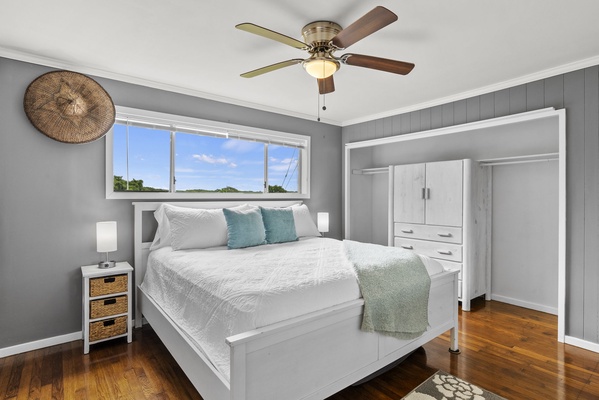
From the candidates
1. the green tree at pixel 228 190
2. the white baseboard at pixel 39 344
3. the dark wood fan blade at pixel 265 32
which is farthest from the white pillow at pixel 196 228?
the dark wood fan blade at pixel 265 32

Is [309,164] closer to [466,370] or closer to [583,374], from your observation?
[466,370]

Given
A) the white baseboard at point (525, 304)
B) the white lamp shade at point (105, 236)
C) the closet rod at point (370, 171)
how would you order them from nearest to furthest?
1. the white lamp shade at point (105, 236)
2. the white baseboard at point (525, 304)
3. the closet rod at point (370, 171)

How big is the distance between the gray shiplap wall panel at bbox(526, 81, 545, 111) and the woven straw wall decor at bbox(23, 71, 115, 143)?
4.15m

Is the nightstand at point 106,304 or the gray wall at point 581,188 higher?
the gray wall at point 581,188

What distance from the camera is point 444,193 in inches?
155

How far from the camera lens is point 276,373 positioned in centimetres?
160

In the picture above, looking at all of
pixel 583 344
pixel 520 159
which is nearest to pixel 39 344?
pixel 583 344

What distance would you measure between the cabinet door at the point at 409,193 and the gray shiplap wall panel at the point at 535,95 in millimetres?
1285

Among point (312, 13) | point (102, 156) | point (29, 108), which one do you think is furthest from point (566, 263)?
point (29, 108)

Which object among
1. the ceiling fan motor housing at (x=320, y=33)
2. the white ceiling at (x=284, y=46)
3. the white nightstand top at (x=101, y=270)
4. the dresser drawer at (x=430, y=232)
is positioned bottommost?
the white nightstand top at (x=101, y=270)

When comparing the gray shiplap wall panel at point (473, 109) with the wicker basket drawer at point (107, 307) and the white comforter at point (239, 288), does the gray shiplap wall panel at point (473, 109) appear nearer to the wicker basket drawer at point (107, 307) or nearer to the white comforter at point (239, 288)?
the white comforter at point (239, 288)

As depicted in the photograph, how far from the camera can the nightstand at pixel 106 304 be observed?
2697 mm

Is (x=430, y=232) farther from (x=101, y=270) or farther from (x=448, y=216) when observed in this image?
(x=101, y=270)

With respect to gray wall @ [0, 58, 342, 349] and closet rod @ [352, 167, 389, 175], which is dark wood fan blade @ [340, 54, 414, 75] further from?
closet rod @ [352, 167, 389, 175]
